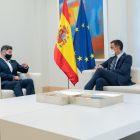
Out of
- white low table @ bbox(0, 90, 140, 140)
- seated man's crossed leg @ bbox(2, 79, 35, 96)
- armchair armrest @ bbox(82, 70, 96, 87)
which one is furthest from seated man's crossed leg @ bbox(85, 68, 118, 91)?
white low table @ bbox(0, 90, 140, 140)

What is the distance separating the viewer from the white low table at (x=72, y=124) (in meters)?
1.08

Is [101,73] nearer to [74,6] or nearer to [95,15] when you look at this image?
[95,15]

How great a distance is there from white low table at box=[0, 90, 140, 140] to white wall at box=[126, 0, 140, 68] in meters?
3.35

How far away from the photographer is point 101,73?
3.96m

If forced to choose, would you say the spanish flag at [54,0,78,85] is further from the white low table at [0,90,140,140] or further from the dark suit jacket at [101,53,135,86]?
the white low table at [0,90,140,140]

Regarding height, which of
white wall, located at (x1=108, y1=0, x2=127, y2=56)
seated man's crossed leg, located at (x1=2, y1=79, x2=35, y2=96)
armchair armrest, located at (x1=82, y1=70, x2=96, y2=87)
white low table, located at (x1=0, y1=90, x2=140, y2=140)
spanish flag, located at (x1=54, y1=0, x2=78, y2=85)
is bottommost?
seated man's crossed leg, located at (x1=2, y1=79, x2=35, y2=96)

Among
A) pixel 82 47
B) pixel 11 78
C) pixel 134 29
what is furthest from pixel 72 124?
pixel 134 29

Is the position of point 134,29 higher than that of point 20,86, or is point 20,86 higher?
point 134,29

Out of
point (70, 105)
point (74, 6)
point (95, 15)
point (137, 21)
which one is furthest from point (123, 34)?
point (70, 105)

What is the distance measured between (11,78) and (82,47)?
61.4 inches

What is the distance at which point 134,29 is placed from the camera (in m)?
4.83

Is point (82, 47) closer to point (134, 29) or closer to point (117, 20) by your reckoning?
point (117, 20)

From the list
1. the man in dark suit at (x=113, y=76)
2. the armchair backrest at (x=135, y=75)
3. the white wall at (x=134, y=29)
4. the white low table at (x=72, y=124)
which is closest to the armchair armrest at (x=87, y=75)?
the man in dark suit at (x=113, y=76)

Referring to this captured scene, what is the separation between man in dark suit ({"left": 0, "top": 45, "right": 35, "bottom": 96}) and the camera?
390cm
